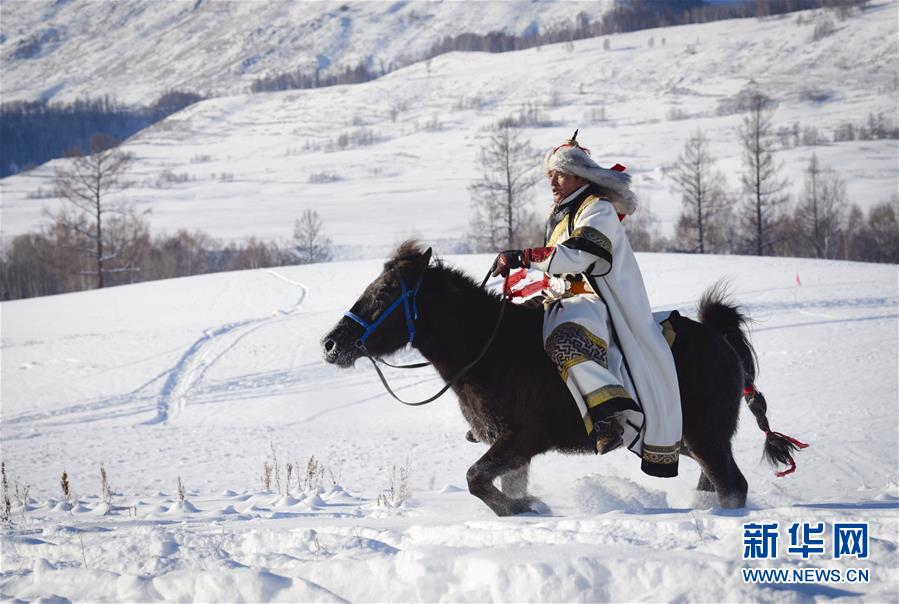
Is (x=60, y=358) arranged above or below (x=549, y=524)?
below

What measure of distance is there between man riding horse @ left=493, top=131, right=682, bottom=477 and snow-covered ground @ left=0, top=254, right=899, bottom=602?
0.58 metres

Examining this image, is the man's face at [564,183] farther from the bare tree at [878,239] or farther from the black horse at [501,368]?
the bare tree at [878,239]

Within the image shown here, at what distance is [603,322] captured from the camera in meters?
5.26

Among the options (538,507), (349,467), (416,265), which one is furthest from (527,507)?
(349,467)

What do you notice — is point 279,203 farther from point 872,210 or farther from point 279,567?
point 279,567

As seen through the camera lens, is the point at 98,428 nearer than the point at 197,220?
Yes

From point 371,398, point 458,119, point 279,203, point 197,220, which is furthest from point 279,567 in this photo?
point 458,119

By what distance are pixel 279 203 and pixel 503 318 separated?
→ 311 feet

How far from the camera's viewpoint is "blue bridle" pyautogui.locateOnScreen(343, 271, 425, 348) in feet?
16.7

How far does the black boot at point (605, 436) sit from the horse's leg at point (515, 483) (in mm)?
742

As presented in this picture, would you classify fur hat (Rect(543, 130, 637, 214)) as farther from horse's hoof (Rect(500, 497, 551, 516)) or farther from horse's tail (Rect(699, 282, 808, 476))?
horse's hoof (Rect(500, 497, 551, 516))

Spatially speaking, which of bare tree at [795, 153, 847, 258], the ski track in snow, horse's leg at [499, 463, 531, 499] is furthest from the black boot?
bare tree at [795, 153, 847, 258]

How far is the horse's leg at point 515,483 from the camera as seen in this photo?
5508 millimetres

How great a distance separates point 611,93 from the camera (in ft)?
489
